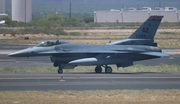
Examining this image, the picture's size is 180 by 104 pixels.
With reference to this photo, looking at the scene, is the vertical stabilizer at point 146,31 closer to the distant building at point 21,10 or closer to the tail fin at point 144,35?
the tail fin at point 144,35

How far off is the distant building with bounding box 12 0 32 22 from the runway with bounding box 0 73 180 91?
86.4 meters

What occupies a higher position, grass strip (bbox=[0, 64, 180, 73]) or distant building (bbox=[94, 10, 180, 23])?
distant building (bbox=[94, 10, 180, 23])

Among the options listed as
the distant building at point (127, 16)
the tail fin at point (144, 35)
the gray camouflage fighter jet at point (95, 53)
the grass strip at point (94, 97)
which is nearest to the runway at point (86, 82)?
the grass strip at point (94, 97)

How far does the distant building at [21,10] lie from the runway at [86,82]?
283 feet

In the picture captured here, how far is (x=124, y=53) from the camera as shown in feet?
94.2

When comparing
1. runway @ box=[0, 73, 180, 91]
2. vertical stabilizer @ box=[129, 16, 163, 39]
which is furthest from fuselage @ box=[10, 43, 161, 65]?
runway @ box=[0, 73, 180, 91]

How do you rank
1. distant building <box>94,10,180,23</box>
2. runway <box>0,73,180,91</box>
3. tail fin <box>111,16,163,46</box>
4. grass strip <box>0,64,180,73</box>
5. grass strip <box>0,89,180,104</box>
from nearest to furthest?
1. grass strip <box>0,89,180,104</box>
2. runway <box>0,73,180,91</box>
3. grass strip <box>0,64,180,73</box>
4. tail fin <box>111,16,163,46</box>
5. distant building <box>94,10,180,23</box>

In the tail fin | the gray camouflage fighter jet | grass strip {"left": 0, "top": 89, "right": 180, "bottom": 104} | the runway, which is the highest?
the tail fin

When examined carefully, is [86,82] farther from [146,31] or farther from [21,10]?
[21,10]

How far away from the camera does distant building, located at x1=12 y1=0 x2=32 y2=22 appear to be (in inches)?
4370

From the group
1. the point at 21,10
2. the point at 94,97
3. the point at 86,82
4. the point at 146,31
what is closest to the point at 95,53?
the point at 146,31

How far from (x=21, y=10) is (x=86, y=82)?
91.3m

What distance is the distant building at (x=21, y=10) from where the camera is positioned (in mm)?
111000

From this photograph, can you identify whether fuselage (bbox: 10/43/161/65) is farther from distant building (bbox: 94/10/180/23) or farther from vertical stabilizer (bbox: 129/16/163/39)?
distant building (bbox: 94/10/180/23)
